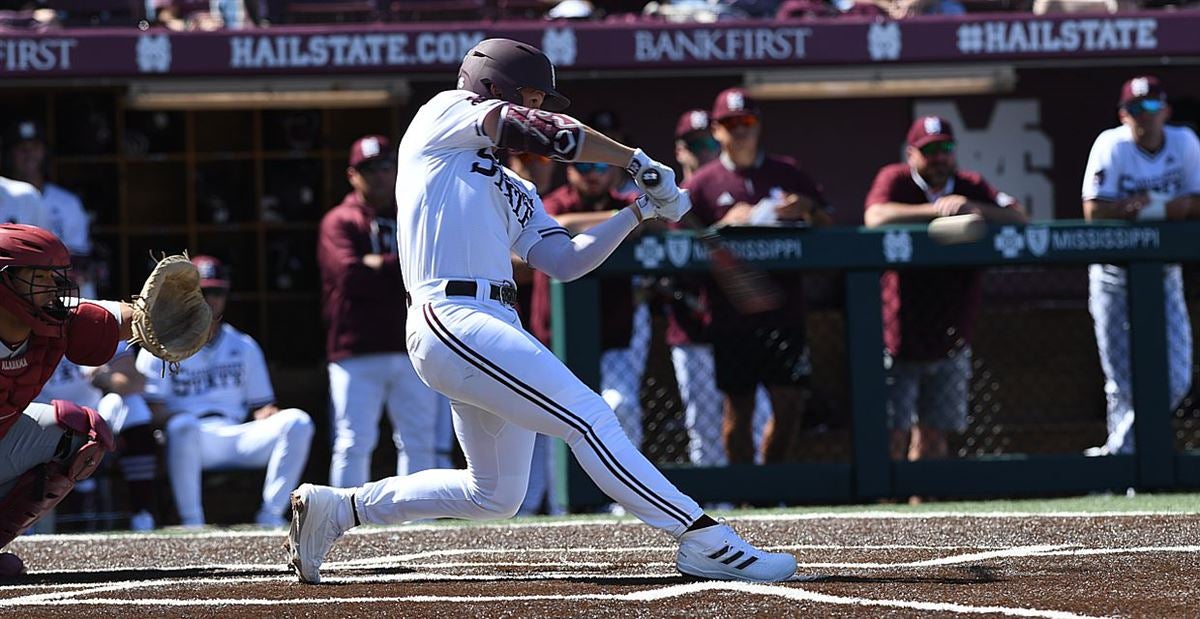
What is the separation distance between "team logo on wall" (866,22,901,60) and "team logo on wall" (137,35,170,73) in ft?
12.2

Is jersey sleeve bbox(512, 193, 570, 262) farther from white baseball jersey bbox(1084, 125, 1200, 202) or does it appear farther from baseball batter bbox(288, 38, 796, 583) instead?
white baseball jersey bbox(1084, 125, 1200, 202)

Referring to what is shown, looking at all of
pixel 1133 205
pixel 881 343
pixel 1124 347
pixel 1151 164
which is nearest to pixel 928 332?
pixel 881 343

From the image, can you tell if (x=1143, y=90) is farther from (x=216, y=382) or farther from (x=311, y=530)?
(x=311, y=530)

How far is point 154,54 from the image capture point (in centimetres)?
883

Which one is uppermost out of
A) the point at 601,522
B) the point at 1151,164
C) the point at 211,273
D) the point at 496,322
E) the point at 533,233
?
the point at 1151,164

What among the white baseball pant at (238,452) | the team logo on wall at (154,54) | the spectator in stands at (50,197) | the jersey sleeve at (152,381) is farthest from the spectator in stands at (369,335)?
the team logo on wall at (154,54)

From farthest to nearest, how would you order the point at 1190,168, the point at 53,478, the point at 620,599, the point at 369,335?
the point at 1190,168, the point at 369,335, the point at 53,478, the point at 620,599

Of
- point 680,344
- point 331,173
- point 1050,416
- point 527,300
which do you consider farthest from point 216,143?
point 1050,416

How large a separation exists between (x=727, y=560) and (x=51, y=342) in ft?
6.42

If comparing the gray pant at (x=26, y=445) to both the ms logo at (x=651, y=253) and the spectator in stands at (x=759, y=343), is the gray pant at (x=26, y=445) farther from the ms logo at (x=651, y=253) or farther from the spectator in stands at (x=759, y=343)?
the spectator in stands at (x=759, y=343)

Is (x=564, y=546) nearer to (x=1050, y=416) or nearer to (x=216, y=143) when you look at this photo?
(x=1050, y=416)

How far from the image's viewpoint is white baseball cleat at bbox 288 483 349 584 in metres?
4.42

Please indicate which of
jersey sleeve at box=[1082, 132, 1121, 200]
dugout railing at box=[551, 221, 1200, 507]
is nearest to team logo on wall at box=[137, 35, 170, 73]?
dugout railing at box=[551, 221, 1200, 507]

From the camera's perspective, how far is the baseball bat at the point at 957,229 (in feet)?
22.0
